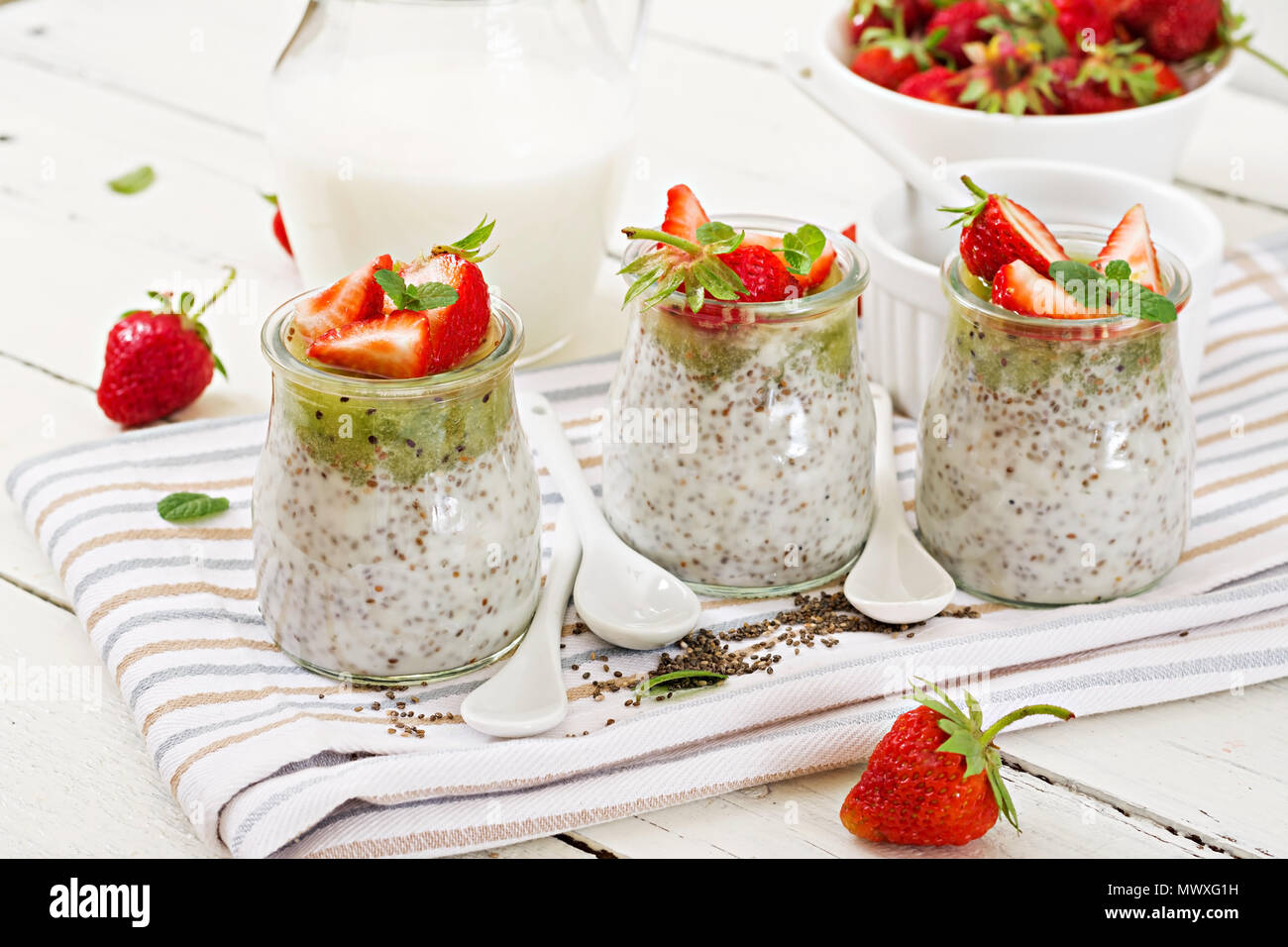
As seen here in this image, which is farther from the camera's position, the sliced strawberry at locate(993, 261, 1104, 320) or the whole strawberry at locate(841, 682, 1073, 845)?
the sliced strawberry at locate(993, 261, 1104, 320)

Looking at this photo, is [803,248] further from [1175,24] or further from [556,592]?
[1175,24]

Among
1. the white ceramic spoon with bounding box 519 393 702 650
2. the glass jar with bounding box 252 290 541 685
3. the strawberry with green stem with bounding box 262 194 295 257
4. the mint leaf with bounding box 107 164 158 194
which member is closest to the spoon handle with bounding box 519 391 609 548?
the white ceramic spoon with bounding box 519 393 702 650

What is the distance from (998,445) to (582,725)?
0.35 metres

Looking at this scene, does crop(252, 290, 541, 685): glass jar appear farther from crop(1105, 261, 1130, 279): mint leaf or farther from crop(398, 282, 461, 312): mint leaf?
crop(1105, 261, 1130, 279): mint leaf

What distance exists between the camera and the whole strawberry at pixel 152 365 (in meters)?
1.31

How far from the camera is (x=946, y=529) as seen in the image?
1085 millimetres

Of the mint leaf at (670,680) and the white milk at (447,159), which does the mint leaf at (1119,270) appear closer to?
the mint leaf at (670,680)

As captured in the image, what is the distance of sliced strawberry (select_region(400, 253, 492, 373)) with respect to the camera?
2.93 feet

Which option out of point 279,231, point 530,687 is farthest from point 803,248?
point 279,231

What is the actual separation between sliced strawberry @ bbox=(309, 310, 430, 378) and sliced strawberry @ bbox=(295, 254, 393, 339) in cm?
3

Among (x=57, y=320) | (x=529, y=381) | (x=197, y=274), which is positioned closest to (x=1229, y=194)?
(x=529, y=381)

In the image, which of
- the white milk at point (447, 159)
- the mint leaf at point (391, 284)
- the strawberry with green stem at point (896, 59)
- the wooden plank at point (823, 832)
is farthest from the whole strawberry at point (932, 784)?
the strawberry with green stem at point (896, 59)

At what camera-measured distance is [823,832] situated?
888mm

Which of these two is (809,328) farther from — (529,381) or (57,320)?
(57,320)
